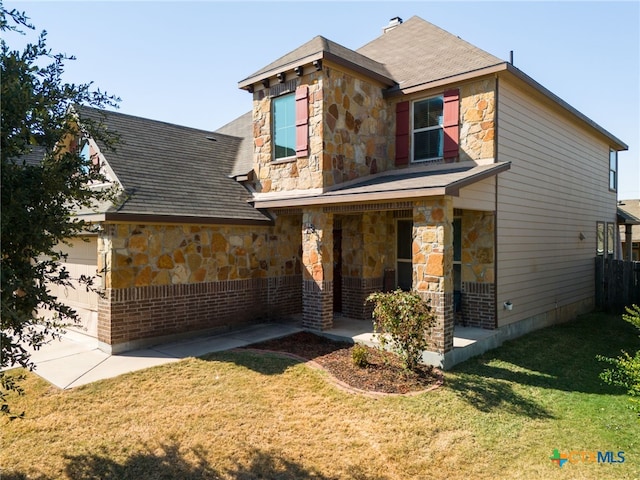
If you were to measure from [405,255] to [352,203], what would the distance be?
9.97 ft

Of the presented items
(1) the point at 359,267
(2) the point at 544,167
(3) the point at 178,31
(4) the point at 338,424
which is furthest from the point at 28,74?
(2) the point at 544,167

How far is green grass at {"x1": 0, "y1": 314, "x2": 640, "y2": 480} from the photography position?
4738 mm

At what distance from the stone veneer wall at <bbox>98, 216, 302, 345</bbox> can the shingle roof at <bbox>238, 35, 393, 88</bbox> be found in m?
3.87

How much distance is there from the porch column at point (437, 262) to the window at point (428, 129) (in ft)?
10.2

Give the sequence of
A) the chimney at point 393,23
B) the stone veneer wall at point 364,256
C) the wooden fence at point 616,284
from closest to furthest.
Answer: the stone veneer wall at point 364,256, the wooden fence at point 616,284, the chimney at point 393,23

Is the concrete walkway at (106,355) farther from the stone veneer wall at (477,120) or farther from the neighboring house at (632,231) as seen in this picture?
the neighboring house at (632,231)

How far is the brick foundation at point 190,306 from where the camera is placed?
843 centimetres

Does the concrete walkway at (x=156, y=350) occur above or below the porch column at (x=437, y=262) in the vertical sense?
below

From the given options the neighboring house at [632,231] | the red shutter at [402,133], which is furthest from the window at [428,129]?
the neighboring house at [632,231]

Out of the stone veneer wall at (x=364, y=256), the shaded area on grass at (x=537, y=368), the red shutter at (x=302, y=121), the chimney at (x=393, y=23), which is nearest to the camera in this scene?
the shaded area on grass at (x=537, y=368)

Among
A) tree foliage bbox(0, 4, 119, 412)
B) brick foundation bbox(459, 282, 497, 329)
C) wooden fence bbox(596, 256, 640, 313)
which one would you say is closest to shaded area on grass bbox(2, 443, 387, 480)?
tree foliage bbox(0, 4, 119, 412)

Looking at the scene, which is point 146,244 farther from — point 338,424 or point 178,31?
point 338,424

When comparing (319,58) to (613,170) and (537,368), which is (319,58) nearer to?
(537,368)

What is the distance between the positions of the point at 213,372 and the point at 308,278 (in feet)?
11.2
